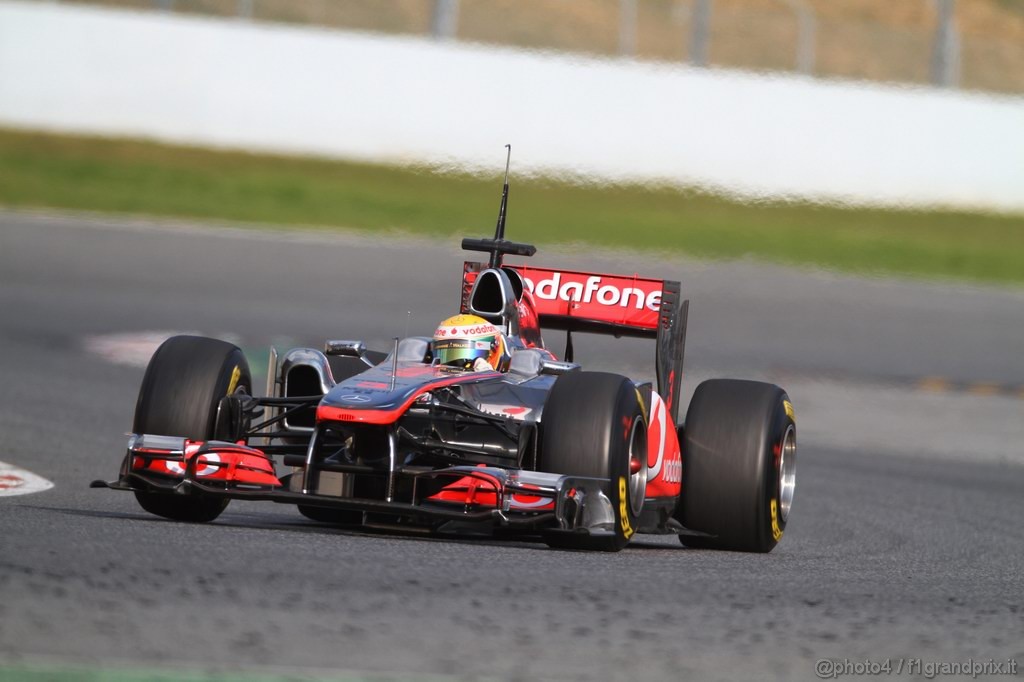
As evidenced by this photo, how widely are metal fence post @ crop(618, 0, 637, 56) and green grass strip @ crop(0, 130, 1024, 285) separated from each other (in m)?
2.70

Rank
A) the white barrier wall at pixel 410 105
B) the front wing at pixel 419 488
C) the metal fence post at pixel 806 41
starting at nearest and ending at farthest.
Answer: the front wing at pixel 419 488 < the white barrier wall at pixel 410 105 < the metal fence post at pixel 806 41

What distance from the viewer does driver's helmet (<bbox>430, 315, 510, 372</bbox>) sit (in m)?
7.57

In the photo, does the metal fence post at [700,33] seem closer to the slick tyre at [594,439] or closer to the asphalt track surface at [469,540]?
the asphalt track surface at [469,540]

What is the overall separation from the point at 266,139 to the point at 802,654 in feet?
60.0

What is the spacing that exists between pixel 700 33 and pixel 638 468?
1713cm

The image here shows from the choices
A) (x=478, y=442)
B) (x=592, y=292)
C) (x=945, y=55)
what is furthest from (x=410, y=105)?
(x=478, y=442)

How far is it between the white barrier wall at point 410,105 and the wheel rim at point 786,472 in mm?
14019

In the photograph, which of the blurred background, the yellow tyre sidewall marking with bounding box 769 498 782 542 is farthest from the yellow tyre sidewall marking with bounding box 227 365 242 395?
the blurred background

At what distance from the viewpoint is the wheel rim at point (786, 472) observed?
25.8ft

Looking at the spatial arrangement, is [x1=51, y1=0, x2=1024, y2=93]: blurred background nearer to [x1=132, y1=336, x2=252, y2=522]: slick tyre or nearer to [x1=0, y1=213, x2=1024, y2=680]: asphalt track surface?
[x1=0, y1=213, x2=1024, y2=680]: asphalt track surface

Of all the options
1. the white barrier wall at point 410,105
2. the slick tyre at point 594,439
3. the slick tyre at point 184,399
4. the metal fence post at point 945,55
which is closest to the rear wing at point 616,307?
the slick tyre at point 594,439

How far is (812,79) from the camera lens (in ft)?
75.3

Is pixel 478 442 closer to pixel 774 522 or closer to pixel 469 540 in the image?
pixel 469 540

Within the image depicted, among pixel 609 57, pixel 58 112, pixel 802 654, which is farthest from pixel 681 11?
pixel 802 654
